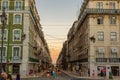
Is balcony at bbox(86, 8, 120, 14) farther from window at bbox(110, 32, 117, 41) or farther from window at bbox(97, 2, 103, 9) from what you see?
window at bbox(110, 32, 117, 41)

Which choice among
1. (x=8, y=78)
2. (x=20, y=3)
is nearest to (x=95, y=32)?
(x=20, y=3)

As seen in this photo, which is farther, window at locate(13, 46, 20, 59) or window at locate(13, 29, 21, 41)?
window at locate(13, 29, 21, 41)

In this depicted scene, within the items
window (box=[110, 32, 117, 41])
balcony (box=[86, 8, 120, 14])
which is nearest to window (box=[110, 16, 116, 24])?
balcony (box=[86, 8, 120, 14])

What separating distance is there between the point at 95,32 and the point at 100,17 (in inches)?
142

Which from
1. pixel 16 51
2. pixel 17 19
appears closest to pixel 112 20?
pixel 17 19

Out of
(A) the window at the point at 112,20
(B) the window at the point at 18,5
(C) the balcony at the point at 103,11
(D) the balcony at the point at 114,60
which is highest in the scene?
(B) the window at the point at 18,5

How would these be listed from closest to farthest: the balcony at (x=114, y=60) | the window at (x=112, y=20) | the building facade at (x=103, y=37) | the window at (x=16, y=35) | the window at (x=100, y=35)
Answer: the window at (x=16, y=35) < the balcony at (x=114, y=60) < the building facade at (x=103, y=37) < the window at (x=100, y=35) < the window at (x=112, y=20)

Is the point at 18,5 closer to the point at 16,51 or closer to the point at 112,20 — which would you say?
the point at 16,51

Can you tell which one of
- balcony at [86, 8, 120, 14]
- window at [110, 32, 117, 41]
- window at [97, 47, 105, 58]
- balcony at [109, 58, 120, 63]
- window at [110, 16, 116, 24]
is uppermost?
balcony at [86, 8, 120, 14]

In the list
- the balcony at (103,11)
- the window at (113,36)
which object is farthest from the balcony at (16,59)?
the window at (113,36)

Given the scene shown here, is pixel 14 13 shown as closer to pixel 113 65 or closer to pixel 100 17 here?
pixel 100 17

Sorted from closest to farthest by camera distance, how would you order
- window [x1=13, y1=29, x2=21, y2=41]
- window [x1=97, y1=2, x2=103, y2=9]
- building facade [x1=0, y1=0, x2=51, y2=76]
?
building facade [x1=0, y1=0, x2=51, y2=76] → window [x1=13, y1=29, x2=21, y2=41] → window [x1=97, y1=2, x2=103, y2=9]

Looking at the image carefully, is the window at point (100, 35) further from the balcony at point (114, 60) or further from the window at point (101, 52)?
the balcony at point (114, 60)

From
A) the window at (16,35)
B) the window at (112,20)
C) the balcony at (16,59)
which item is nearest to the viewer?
the balcony at (16,59)
